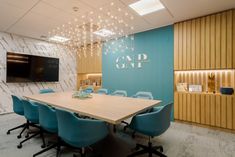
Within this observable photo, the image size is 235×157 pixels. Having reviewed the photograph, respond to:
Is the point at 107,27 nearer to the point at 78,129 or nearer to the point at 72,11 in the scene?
the point at 72,11

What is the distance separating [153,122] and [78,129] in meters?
1.02

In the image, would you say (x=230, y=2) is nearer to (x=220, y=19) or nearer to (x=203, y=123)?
(x=220, y=19)

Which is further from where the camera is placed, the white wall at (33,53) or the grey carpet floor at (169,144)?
the white wall at (33,53)

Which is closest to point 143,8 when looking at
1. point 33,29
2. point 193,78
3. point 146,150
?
point 193,78

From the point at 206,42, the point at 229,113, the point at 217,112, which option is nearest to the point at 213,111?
the point at 217,112

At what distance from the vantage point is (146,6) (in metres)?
3.26

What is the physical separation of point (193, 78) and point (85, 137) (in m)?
3.53

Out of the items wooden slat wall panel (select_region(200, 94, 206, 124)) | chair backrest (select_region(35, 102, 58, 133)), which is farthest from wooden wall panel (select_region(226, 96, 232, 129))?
chair backrest (select_region(35, 102, 58, 133))

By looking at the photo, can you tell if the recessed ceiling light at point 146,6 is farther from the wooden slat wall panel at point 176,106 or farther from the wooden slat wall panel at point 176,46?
the wooden slat wall panel at point 176,106

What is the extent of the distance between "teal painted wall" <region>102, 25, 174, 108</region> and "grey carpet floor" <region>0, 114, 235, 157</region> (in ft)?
4.42

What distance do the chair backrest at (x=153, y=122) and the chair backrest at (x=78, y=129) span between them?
61cm

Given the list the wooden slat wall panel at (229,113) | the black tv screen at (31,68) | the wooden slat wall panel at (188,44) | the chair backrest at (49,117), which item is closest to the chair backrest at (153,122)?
the chair backrest at (49,117)

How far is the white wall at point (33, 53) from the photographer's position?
196 inches

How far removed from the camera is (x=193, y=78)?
13.3 feet
